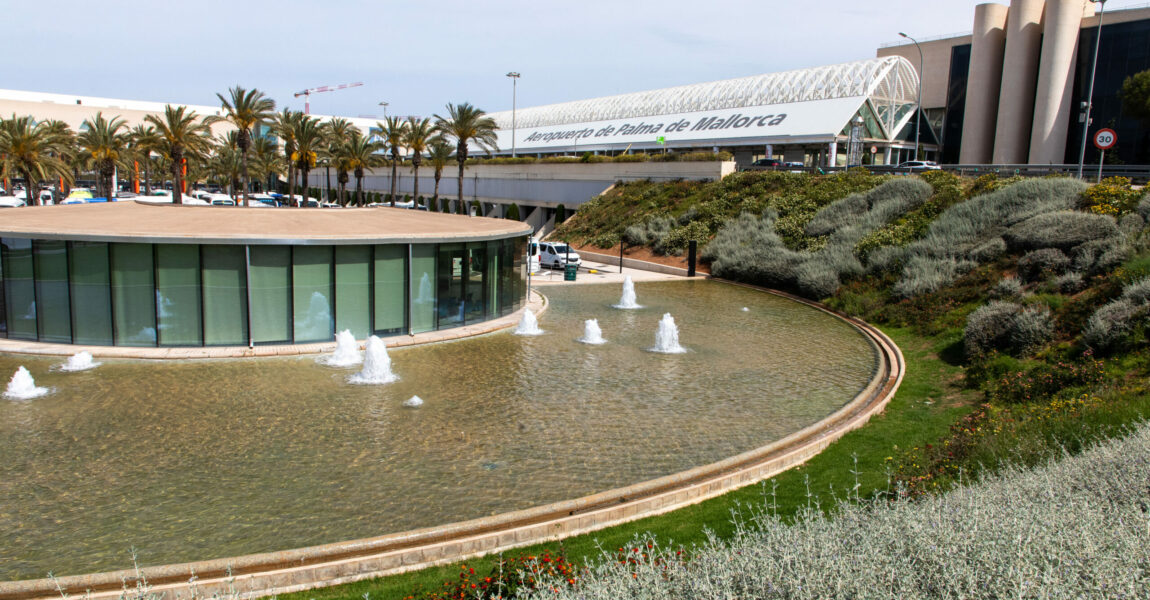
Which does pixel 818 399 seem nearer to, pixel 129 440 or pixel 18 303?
pixel 129 440

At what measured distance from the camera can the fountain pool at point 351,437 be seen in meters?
8.80

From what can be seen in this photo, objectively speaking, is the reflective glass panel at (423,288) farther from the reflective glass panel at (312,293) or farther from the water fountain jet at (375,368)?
the water fountain jet at (375,368)

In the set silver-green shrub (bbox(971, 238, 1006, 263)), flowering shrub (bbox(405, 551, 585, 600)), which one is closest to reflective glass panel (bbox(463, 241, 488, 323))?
flowering shrub (bbox(405, 551, 585, 600))

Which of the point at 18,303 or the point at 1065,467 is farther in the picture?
the point at 18,303

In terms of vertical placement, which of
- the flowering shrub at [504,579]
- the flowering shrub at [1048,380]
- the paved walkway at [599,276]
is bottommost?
the flowering shrub at [504,579]

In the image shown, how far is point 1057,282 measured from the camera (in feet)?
64.0

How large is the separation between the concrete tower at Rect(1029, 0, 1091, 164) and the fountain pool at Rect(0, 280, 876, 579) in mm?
47117

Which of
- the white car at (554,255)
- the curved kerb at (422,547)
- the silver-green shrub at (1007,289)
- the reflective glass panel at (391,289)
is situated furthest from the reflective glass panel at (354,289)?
the silver-green shrub at (1007,289)

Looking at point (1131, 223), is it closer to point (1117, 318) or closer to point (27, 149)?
point (1117, 318)

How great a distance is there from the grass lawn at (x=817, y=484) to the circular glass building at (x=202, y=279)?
11488mm

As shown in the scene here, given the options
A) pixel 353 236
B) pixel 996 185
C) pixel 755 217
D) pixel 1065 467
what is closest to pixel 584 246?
pixel 755 217

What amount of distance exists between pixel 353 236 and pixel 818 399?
11861mm

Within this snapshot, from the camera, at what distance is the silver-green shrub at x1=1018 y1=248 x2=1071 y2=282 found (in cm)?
2084

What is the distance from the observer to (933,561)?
516 centimetres
